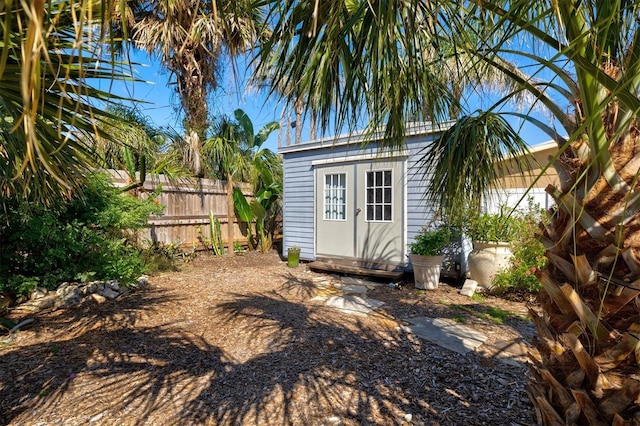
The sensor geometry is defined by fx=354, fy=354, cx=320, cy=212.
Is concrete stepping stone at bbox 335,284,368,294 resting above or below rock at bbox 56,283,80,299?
below

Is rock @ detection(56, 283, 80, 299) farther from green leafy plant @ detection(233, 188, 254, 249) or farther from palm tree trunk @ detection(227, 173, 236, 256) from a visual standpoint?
green leafy plant @ detection(233, 188, 254, 249)

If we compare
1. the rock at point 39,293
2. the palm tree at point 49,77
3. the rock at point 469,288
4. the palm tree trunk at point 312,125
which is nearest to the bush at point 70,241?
the rock at point 39,293

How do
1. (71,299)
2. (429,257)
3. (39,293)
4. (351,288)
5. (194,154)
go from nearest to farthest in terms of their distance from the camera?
(39,293)
(71,299)
(429,257)
(351,288)
(194,154)

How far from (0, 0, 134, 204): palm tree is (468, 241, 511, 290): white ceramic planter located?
18.4ft

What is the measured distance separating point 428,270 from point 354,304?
5.76 ft

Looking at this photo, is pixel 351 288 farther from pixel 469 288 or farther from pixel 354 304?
pixel 469 288

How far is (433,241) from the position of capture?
6.14 meters

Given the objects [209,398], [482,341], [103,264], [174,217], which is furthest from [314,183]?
[209,398]

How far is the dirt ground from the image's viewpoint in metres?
2.35

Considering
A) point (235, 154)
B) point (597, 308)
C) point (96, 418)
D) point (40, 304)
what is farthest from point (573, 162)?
point (235, 154)

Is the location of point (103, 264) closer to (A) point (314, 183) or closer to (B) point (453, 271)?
(A) point (314, 183)

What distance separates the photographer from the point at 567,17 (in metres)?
1.28

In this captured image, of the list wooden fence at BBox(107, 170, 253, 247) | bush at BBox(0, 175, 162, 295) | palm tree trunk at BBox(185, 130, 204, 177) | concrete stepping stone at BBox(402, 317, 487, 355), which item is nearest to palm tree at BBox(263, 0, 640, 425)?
concrete stepping stone at BBox(402, 317, 487, 355)

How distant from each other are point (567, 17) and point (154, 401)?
3.11m
